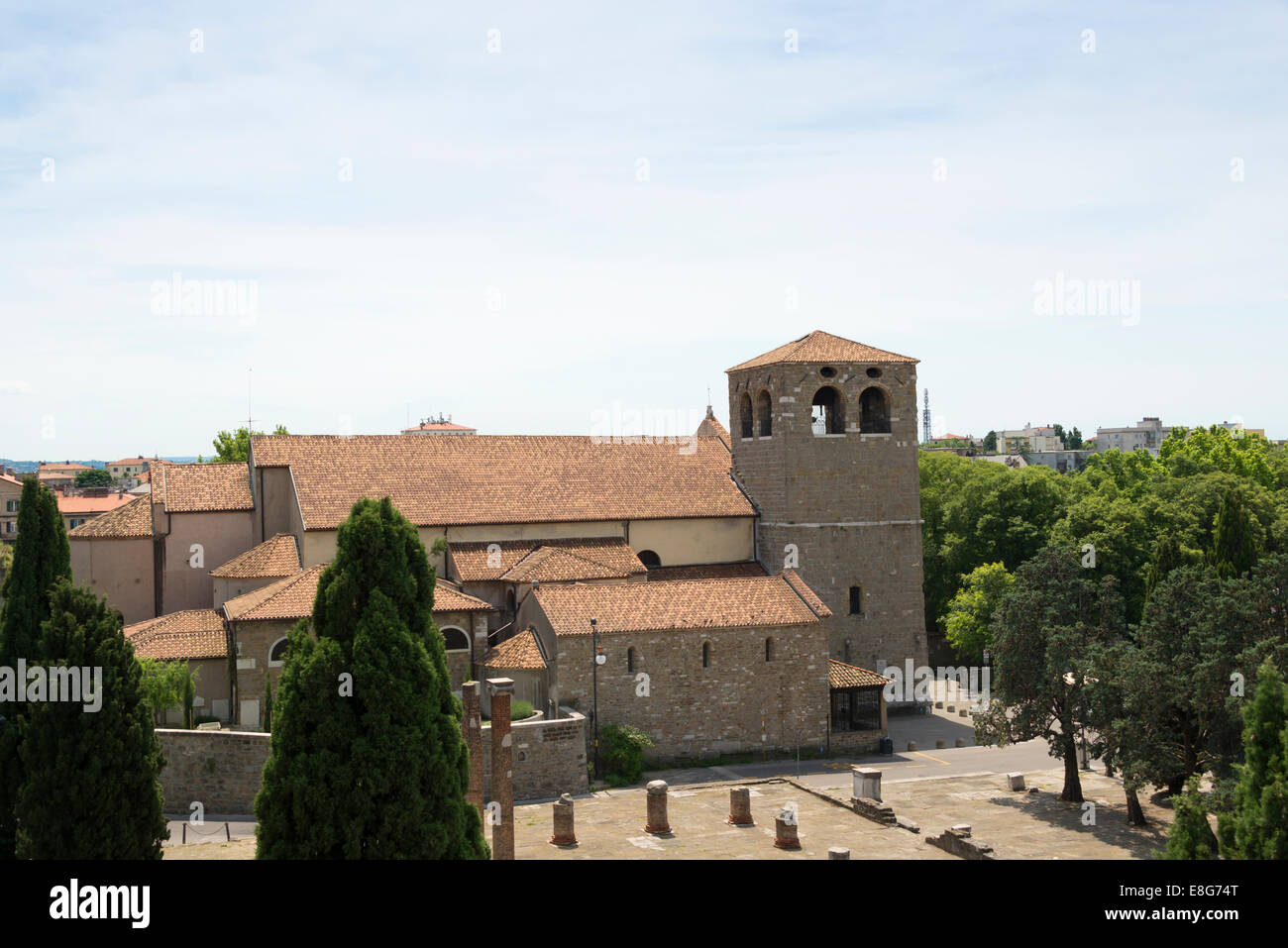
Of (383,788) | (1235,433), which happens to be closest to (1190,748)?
(383,788)

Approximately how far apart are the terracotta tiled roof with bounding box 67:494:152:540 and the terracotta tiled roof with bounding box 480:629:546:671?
564 inches

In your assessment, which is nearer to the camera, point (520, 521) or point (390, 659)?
point (390, 659)

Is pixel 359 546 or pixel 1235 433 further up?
pixel 1235 433

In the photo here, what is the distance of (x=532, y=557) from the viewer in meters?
38.9

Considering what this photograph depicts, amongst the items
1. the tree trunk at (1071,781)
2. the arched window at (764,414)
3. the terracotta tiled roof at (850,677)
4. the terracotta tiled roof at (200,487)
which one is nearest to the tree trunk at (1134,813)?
the tree trunk at (1071,781)

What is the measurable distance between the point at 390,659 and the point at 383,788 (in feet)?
6.79

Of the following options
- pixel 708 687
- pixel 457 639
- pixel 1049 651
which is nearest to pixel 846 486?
pixel 708 687

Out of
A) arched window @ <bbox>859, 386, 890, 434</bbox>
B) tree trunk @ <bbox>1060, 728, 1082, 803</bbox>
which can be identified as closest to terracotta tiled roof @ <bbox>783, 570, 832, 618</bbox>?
arched window @ <bbox>859, 386, 890, 434</bbox>

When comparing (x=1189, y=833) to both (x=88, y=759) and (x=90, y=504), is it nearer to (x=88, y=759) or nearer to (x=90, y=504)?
(x=88, y=759)

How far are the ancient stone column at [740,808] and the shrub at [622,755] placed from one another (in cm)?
594

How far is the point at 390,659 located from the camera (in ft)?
60.0

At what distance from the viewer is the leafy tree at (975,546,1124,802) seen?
30.7m
